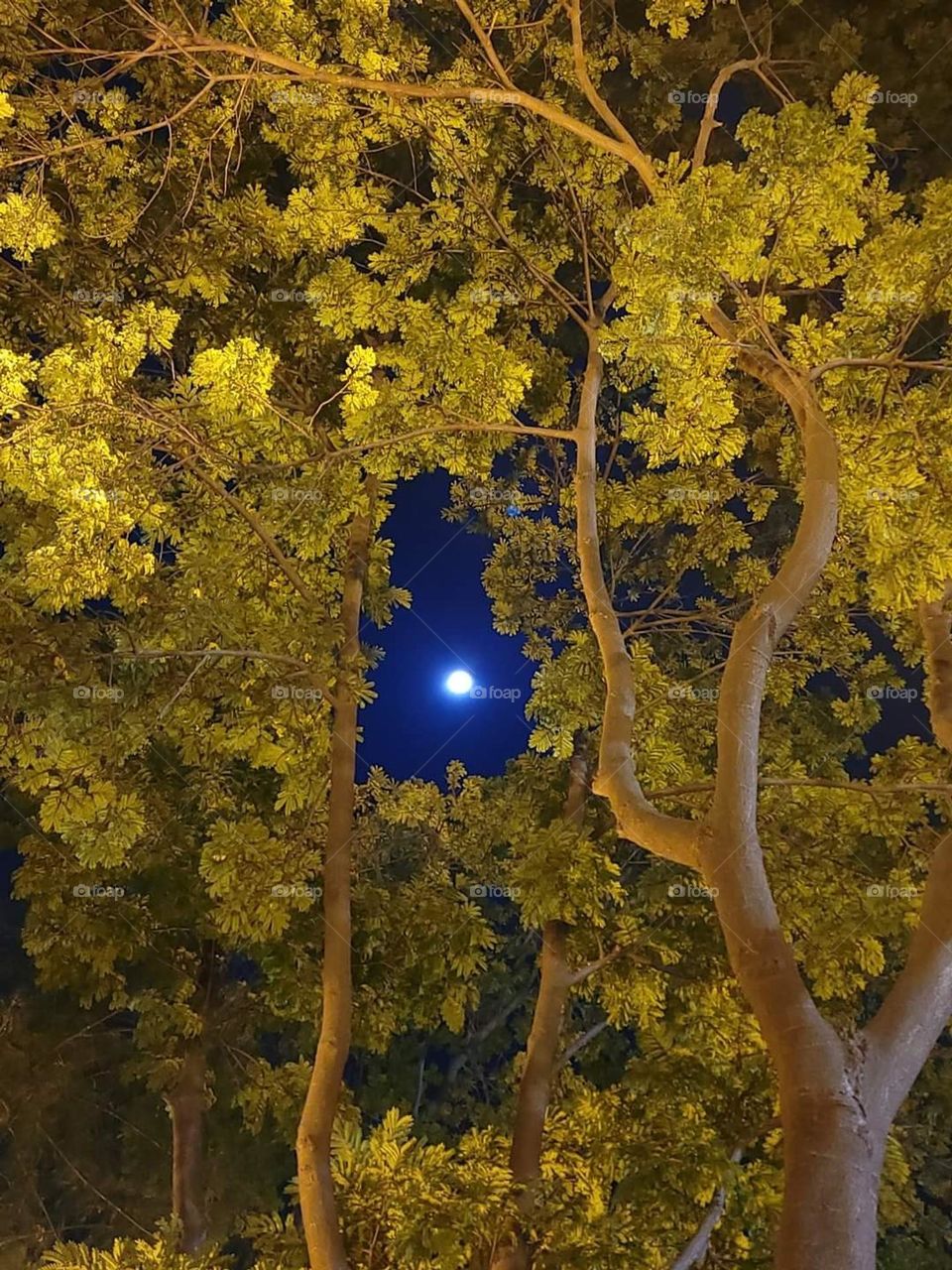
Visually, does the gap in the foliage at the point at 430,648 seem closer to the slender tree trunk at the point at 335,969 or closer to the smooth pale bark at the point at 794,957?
the slender tree trunk at the point at 335,969

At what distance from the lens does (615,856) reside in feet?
28.2

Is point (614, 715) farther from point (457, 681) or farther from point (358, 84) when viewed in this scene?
point (457, 681)

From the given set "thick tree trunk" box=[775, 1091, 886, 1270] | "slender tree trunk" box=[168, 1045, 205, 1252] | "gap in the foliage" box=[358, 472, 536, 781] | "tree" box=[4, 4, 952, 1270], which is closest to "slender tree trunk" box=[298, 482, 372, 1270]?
"tree" box=[4, 4, 952, 1270]

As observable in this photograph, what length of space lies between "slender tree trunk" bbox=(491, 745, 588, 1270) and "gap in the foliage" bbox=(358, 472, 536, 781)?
6.45 meters

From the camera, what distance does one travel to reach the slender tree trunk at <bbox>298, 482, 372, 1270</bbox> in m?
4.98

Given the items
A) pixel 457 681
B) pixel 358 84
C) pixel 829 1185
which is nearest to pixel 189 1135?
pixel 457 681

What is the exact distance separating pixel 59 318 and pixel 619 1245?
257 inches

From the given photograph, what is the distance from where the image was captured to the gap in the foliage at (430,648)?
13.7 metres

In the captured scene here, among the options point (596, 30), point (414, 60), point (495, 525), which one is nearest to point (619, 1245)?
point (495, 525)

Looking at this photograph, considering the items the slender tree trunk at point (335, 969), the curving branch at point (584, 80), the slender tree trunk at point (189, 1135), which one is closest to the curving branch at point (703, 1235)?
the slender tree trunk at point (335, 969)

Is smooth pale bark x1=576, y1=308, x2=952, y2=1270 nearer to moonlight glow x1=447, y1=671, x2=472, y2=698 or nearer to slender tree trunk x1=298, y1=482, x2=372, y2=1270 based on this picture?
slender tree trunk x1=298, y1=482, x2=372, y2=1270

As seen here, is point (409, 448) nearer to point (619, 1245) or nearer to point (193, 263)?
point (193, 263)

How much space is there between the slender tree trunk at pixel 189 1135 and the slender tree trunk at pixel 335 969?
326cm

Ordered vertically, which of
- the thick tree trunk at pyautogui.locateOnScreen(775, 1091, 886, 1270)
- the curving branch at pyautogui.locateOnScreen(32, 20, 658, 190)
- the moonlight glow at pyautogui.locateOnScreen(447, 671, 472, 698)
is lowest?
the thick tree trunk at pyautogui.locateOnScreen(775, 1091, 886, 1270)
